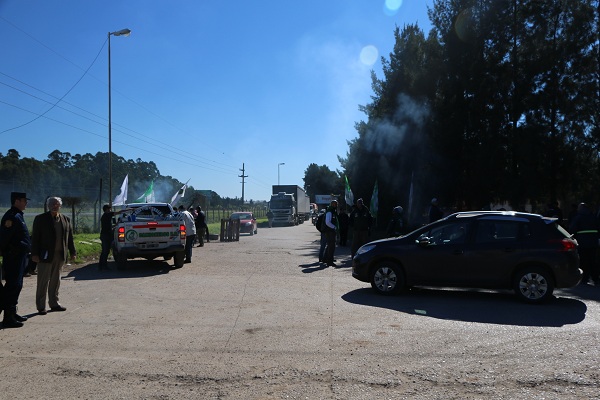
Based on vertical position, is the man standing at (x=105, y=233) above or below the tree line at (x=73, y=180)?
below

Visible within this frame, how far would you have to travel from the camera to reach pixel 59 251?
8.48m

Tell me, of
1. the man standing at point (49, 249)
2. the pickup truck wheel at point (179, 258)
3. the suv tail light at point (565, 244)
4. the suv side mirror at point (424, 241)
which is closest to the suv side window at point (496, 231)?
the suv tail light at point (565, 244)

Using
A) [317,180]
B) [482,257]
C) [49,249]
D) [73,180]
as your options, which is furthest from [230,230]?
[317,180]

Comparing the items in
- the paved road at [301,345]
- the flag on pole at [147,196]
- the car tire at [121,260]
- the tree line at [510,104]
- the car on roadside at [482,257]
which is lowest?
the paved road at [301,345]

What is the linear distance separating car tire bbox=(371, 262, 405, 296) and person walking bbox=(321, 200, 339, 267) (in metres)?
4.70

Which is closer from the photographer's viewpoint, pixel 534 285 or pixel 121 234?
pixel 534 285

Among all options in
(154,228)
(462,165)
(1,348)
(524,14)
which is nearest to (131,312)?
(1,348)

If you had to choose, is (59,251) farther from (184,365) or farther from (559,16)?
(559,16)

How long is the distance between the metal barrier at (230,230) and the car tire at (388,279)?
57.0 feet

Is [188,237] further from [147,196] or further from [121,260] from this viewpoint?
[147,196]

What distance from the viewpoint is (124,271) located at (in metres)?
14.5

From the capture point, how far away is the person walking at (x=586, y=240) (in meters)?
12.1

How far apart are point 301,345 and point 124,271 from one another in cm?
938

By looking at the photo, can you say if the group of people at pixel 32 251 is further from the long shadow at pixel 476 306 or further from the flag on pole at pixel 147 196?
the flag on pole at pixel 147 196
